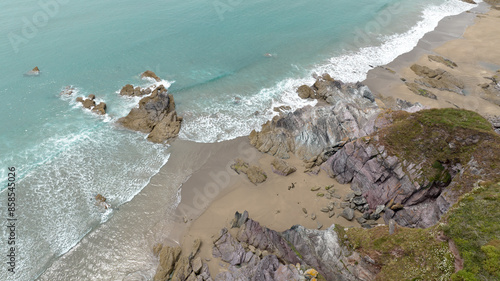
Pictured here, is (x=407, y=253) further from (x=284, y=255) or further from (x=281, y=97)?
(x=281, y=97)

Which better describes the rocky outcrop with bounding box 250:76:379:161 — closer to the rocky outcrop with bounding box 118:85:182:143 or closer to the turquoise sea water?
the turquoise sea water

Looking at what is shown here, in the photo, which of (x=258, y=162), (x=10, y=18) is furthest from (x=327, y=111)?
(x=10, y=18)

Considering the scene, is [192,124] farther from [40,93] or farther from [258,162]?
[40,93]

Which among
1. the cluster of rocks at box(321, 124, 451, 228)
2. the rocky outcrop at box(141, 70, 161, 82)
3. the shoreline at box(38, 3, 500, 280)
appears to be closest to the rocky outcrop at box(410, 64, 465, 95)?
the cluster of rocks at box(321, 124, 451, 228)

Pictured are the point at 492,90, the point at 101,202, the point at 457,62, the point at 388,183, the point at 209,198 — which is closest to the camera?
the point at 388,183

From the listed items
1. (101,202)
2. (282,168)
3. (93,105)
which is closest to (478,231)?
(282,168)
